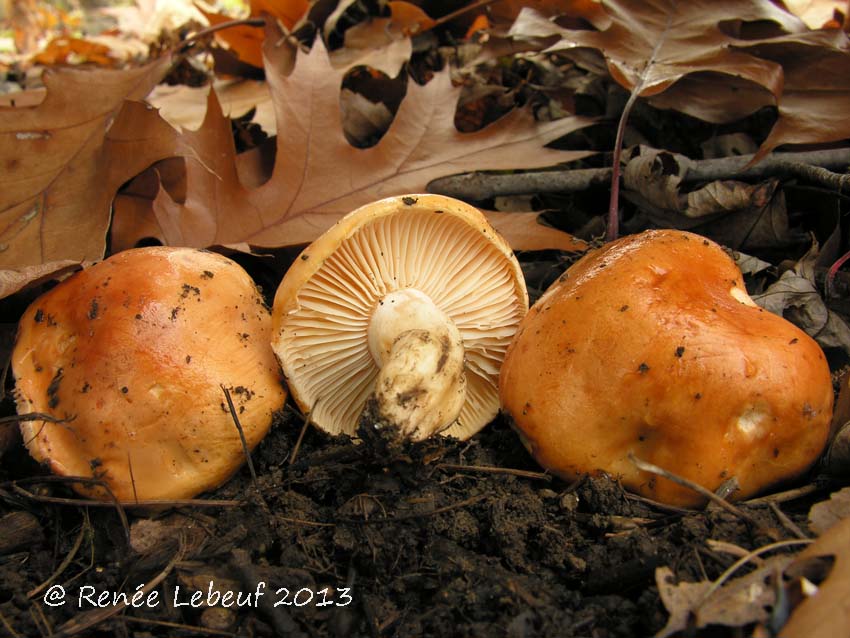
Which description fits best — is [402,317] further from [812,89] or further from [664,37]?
[812,89]

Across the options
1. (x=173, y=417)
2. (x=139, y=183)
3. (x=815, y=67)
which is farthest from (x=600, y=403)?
(x=139, y=183)

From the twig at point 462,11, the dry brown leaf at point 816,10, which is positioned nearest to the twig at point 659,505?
the twig at point 462,11

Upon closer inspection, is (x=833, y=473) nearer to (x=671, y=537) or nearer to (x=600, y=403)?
(x=671, y=537)

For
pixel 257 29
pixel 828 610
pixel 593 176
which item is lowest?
pixel 828 610

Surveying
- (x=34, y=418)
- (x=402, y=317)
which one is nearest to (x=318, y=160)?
(x=402, y=317)

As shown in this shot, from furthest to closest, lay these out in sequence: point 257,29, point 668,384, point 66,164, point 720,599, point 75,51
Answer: point 75,51, point 257,29, point 66,164, point 668,384, point 720,599

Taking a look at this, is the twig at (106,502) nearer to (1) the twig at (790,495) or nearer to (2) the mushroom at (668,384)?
(2) the mushroom at (668,384)
